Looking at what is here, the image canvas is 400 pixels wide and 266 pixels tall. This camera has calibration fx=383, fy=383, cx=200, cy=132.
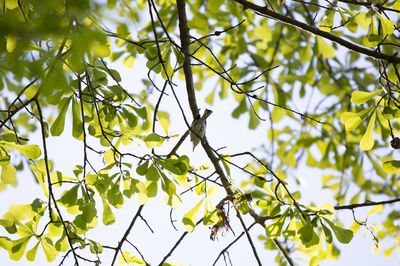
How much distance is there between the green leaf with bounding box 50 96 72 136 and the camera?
1281mm

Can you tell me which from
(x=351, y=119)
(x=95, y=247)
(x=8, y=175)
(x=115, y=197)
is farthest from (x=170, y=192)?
(x=351, y=119)

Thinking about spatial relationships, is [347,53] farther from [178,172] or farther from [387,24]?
[178,172]

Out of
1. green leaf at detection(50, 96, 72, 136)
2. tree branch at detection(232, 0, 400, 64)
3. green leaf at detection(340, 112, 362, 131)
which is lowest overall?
green leaf at detection(50, 96, 72, 136)

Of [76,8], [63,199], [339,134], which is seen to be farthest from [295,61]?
[76,8]

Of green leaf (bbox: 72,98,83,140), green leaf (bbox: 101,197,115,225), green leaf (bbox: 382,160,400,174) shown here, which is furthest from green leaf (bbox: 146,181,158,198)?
green leaf (bbox: 382,160,400,174)

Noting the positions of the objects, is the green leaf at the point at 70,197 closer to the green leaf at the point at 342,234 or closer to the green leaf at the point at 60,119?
the green leaf at the point at 60,119

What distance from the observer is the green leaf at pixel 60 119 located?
128cm

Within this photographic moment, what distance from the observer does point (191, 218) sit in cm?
138

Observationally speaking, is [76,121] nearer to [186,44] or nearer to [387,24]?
[186,44]

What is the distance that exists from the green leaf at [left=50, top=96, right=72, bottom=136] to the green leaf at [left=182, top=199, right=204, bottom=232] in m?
0.53

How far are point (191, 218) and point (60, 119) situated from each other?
57 centimetres

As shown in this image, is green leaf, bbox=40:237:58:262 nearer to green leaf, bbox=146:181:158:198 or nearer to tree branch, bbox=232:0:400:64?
green leaf, bbox=146:181:158:198

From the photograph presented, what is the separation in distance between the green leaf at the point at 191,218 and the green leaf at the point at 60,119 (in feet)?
1.74

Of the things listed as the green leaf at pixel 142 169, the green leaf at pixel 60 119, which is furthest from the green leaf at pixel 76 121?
the green leaf at pixel 142 169
